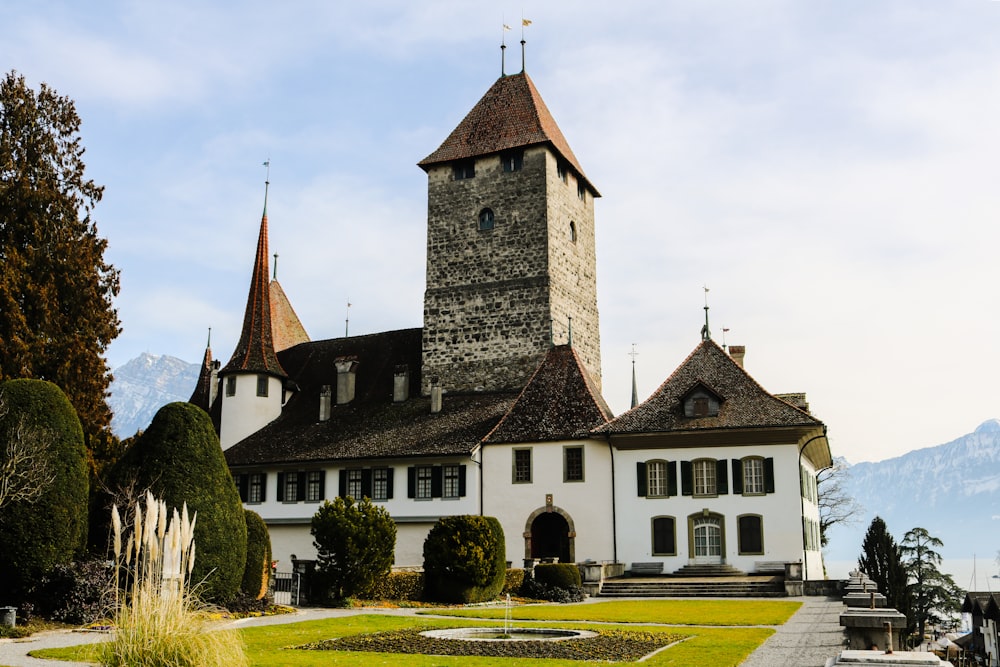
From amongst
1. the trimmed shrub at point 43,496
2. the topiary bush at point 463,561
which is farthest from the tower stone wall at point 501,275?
the trimmed shrub at point 43,496

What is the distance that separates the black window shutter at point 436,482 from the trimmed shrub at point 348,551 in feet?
40.9

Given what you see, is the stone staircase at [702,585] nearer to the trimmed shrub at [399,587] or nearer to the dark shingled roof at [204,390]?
the trimmed shrub at [399,587]

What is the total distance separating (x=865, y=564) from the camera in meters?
39.7

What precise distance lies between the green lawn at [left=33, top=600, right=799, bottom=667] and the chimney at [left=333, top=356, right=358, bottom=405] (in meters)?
20.5

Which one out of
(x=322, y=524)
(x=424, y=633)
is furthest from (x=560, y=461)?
(x=424, y=633)

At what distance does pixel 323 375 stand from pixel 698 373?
1807 cm

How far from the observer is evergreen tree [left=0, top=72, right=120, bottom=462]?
2939 centimetres

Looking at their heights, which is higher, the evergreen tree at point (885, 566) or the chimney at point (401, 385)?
the chimney at point (401, 385)

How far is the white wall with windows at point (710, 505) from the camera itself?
34.6 meters

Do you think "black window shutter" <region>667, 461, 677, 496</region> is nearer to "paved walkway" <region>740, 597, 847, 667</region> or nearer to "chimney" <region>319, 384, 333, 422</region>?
"paved walkway" <region>740, 597, 847, 667</region>

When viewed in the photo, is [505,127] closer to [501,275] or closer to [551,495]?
[501,275]

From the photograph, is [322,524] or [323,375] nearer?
[322,524]

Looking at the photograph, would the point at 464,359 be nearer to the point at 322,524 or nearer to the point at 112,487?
the point at 322,524

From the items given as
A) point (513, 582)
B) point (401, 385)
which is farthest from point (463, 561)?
point (401, 385)
